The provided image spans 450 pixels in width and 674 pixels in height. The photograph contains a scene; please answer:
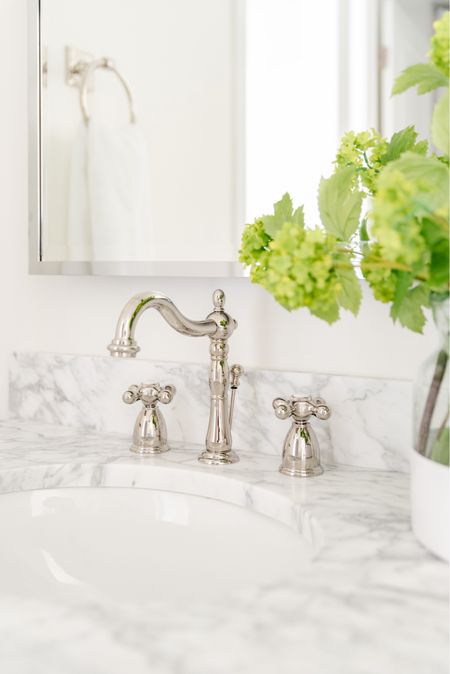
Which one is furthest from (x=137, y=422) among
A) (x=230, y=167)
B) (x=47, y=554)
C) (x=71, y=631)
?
(x=71, y=631)

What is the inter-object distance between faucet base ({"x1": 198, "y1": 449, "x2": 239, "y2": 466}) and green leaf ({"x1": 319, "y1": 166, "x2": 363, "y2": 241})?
39 cm

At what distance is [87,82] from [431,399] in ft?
2.69

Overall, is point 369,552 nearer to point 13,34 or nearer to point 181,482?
point 181,482

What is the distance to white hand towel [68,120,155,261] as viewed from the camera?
112 cm

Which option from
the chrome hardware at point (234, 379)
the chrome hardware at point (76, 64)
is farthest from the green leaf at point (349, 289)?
the chrome hardware at point (76, 64)

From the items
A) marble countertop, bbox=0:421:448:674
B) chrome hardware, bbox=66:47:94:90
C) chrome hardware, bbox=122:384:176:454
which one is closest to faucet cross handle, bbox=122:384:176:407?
chrome hardware, bbox=122:384:176:454

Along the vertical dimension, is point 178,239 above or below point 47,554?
above

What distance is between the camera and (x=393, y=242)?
0.52 meters

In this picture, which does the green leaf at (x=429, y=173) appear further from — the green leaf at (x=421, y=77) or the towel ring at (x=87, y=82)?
the towel ring at (x=87, y=82)

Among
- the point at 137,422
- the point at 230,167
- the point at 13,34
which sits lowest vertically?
the point at 137,422

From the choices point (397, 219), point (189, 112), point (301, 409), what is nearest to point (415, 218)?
point (397, 219)

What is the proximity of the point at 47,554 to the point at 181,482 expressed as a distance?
7.4 inches

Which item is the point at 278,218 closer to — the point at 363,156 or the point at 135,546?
the point at 363,156

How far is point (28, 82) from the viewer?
1.24 meters
